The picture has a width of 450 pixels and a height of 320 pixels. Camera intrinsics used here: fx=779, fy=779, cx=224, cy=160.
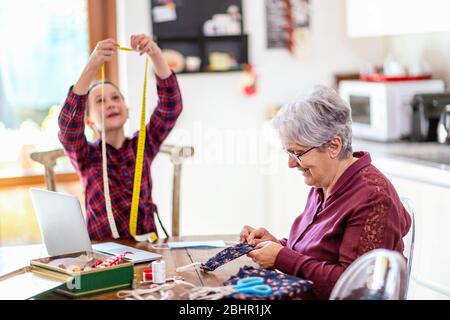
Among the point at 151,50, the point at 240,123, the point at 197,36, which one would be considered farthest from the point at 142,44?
the point at 240,123

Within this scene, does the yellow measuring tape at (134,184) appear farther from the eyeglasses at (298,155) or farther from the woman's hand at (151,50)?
the eyeglasses at (298,155)

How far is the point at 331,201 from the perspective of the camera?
85.7 inches

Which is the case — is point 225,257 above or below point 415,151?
below

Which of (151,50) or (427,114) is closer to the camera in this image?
(151,50)

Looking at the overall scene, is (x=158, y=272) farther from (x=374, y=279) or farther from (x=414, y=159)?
(x=414, y=159)

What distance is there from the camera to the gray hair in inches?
83.4

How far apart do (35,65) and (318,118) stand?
2618mm

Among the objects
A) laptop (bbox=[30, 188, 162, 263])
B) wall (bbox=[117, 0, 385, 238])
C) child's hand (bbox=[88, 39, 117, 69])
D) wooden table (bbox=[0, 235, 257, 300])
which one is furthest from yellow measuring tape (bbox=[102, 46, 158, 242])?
wall (bbox=[117, 0, 385, 238])

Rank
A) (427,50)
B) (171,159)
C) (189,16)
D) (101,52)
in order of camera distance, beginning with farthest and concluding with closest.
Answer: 1. (189,16)
2. (427,50)
3. (171,159)
4. (101,52)

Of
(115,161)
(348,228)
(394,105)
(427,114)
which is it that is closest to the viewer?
(348,228)

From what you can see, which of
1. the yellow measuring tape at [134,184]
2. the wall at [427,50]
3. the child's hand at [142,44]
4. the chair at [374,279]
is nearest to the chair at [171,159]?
the yellow measuring tape at [134,184]

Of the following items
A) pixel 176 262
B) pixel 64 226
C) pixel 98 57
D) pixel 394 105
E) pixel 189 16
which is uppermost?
pixel 189 16

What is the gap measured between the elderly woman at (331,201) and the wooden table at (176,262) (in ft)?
0.39

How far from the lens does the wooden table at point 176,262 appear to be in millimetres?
2018
